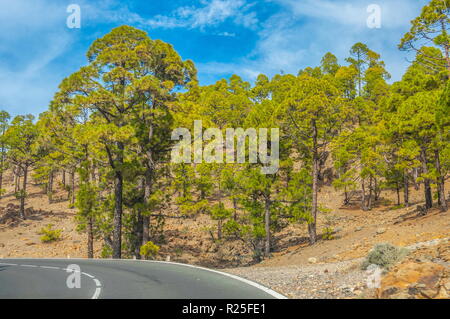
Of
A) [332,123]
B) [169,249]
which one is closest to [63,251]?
[169,249]

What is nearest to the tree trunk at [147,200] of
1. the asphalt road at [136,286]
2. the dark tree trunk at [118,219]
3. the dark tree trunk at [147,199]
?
the dark tree trunk at [147,199]

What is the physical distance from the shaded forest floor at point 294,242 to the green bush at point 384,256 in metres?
0.57

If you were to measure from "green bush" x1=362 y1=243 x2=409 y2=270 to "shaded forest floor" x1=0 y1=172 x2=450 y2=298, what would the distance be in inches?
22.3

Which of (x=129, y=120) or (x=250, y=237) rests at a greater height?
(x=129, y=120)

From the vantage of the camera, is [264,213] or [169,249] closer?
[264,213]

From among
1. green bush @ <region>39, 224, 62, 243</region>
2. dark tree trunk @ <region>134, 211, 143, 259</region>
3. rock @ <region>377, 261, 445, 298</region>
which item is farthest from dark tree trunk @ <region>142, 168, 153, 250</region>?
rock @ <region>377, 261, 445, 298</region>

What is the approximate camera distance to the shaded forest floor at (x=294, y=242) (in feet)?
34.9

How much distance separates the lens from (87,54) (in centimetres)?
2345

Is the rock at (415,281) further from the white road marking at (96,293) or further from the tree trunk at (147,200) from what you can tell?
the tree trunk at (147,200)

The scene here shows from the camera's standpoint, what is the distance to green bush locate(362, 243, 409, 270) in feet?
33.7

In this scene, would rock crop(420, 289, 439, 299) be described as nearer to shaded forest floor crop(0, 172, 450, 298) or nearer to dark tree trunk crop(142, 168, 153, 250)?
shaded forest floor crop(0, 172, 450, 298)
